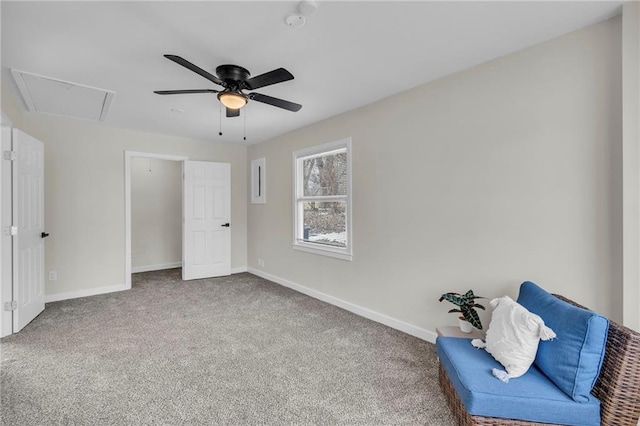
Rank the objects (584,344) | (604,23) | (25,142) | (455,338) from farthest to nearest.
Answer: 1. (25,142)
2. (455,338)
3. (604,23)
4. (584,344)

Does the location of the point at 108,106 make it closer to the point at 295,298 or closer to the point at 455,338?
the point at 295,298

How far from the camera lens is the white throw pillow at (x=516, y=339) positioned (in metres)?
1.60

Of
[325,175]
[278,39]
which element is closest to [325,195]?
[325,175]

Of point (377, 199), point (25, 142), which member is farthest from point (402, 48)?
point (25, 142)

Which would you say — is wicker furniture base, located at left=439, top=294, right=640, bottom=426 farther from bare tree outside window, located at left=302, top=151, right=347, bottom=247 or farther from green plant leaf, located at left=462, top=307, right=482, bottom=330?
bare tree outside window, located at left=302, top=151, right=347, bottom=247

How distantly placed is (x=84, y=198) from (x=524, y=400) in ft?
17.3

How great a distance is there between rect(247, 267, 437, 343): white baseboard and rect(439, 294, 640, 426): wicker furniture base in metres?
1.37

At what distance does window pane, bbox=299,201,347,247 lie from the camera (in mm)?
3918

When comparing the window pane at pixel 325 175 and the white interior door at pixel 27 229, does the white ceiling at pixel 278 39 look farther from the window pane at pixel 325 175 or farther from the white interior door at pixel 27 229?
the window pane at pixel 325 175

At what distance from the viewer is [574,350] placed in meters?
1.48

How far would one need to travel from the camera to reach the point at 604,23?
1.89 metres

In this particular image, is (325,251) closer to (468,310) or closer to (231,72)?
(468,310)

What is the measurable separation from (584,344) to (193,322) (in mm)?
3307

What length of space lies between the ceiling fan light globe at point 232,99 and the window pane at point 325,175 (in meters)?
1.69
